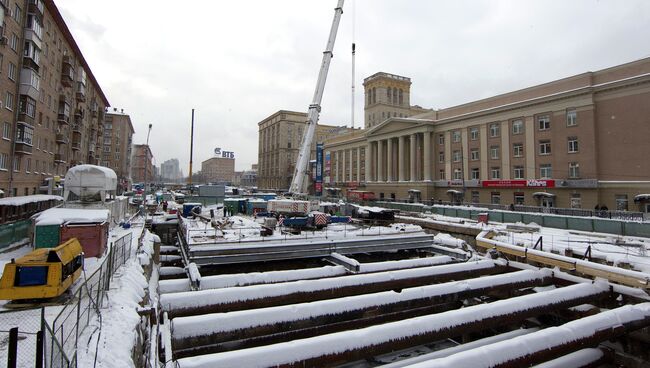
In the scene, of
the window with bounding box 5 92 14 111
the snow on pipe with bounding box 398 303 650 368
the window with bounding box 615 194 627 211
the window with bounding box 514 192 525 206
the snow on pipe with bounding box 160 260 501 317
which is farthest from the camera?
the window with bounding box 514 192 525 206

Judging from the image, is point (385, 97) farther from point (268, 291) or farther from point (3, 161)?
point (268, 291)

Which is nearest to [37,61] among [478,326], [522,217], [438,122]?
[478,326]

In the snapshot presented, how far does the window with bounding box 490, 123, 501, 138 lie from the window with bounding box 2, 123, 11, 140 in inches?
2357

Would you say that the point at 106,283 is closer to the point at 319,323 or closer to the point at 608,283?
the point at 319,323

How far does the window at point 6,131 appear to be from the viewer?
3070cm

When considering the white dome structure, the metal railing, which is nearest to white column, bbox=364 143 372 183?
the white dome structure

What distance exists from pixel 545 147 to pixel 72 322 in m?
54.3

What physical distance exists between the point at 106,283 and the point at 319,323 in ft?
24.8

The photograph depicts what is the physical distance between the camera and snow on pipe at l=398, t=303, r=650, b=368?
10398 millimetres

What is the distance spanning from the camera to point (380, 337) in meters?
11.6

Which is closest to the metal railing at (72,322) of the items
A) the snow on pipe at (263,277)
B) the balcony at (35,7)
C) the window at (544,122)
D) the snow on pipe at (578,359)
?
the snow on pipe at (263,277)

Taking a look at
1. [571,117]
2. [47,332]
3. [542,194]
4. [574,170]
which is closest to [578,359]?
→ [47,332]

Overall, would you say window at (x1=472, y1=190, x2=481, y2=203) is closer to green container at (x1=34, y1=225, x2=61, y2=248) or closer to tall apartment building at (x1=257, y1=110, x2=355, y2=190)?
green container at (x1=34, y1=225, x2=61, y2=248)

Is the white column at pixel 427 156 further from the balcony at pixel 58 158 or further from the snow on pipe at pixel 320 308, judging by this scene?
the balcony at pixel 58 158
